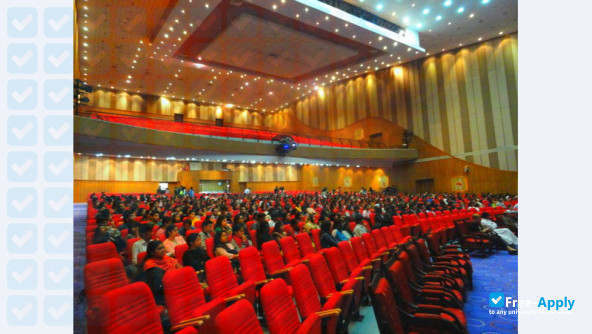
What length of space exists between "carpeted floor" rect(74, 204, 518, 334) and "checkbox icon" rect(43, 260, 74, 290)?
0.99 ft

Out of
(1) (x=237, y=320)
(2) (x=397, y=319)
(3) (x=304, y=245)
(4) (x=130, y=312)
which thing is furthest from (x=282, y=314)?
(3) (x=304, y=245)

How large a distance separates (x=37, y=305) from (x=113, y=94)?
24048 mm

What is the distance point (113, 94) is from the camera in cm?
2323

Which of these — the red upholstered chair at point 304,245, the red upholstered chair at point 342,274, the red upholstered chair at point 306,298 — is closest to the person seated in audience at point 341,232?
the red upholstered chair at point 304,245

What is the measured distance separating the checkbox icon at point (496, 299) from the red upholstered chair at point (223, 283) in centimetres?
283

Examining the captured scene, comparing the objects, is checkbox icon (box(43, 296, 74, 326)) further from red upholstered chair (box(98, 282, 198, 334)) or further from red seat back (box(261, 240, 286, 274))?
red seat back (box(261, 240, 286, 274))

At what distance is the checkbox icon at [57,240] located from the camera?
9.98ft

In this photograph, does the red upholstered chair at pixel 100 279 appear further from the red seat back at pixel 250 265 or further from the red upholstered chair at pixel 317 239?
the red upholstered chair at pixel 317 239

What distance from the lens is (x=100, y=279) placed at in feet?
8.62

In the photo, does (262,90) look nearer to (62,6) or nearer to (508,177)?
(508,177)

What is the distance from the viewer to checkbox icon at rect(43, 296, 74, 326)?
2.76m

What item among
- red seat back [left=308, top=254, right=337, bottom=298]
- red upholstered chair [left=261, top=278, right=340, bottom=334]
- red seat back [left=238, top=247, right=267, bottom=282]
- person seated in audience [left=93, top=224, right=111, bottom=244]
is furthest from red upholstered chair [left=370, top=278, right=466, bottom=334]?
person seated in audience [left=93, top=224, right=111, bottom=244]

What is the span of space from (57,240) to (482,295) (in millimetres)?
4884

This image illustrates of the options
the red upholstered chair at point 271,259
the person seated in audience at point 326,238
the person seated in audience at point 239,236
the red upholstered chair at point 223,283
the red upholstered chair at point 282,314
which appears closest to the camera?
the red upholstered chair at point 282,314
